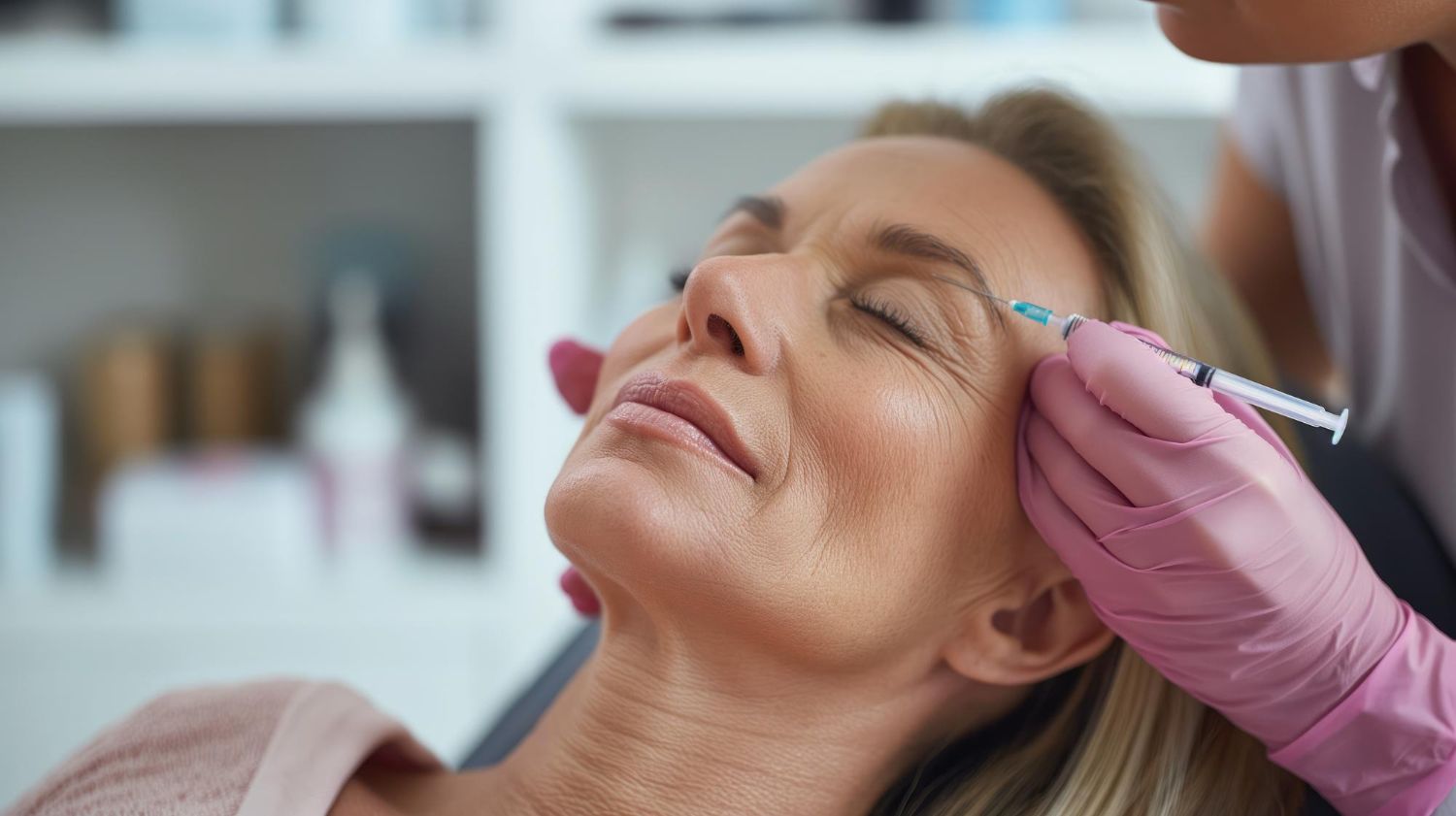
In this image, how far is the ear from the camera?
37.2 inches

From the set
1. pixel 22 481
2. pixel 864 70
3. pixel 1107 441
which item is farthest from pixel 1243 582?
pixel 22 481

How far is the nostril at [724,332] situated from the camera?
2.82ft

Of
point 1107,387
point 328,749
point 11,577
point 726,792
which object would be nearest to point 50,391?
point 11,577

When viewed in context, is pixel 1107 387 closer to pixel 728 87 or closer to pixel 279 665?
pixel 728 87

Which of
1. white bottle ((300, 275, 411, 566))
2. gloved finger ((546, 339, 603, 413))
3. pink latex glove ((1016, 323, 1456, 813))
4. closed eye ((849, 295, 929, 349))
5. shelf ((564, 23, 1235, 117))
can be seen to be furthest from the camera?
white bottle ((300, 275, 411, 566))

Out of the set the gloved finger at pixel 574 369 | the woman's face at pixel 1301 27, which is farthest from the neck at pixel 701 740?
the woman's face at pixel 1301 27

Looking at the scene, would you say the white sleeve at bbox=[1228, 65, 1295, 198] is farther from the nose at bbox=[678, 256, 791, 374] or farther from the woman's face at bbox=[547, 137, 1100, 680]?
the nose at bbox=[678, 256, 791, 374]

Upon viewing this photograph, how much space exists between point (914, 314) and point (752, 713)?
0.30 m

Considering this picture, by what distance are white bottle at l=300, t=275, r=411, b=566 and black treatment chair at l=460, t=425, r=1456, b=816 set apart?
902 mm

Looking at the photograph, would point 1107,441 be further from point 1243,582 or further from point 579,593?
point 579,593

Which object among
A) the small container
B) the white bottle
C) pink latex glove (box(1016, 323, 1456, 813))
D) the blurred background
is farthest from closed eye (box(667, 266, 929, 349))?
the small container

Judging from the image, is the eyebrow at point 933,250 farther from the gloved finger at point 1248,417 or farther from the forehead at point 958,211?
the gloved finger at point 1248,417

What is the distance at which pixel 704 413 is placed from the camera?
0.83 m

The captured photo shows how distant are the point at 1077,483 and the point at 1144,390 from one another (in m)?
0.08
